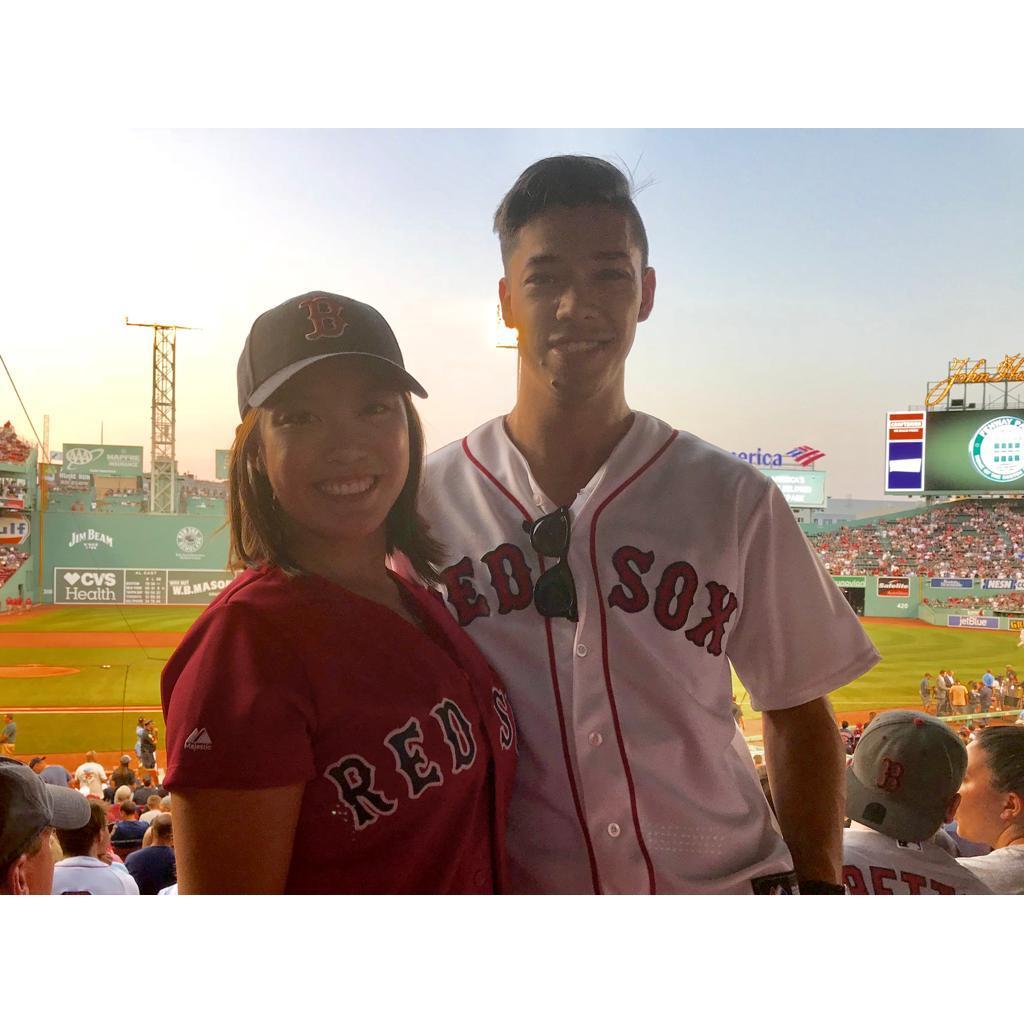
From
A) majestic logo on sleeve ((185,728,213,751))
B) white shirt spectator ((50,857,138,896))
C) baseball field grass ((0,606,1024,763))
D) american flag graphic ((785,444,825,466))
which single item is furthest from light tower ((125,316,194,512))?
american flag graphic ((785,444,825,466))

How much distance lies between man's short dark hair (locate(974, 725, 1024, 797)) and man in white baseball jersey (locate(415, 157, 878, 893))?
1.65 ft

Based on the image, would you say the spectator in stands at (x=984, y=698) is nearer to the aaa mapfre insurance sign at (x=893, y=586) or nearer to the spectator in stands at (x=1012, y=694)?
the spectator in stands at (x=1012, y=694)

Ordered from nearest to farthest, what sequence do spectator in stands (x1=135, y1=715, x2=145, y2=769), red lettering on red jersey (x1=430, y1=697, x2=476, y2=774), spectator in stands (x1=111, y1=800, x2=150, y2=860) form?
red lettering on red jersey (x1=430, y1=697, x2=476, y2=774) < spectator in stands (x1=135, y1=715, x2=145, y2=769) < spectator in stands (x1=111, y1=800, x2=150, y2=860)

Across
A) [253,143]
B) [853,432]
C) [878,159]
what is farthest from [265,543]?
[878,159]

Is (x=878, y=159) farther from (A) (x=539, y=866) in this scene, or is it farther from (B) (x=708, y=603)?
(A) (x=539, y=866)

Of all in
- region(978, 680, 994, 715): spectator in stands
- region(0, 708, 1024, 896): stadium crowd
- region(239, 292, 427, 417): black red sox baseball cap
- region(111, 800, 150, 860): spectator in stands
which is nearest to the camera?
region(239, 292, 427, 417): black red sox baseball cap

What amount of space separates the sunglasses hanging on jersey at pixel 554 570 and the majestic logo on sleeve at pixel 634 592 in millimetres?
31

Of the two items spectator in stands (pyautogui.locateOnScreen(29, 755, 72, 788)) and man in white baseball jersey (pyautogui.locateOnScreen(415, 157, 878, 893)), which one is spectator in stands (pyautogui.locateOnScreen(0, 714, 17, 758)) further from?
man in white baseball jersey (pyautogui.locateOnScreen(415, 157, 878, 893))

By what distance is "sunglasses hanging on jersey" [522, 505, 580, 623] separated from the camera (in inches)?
73.7

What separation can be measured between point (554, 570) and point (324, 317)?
70cm

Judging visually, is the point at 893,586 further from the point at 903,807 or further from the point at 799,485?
the point at 903,807

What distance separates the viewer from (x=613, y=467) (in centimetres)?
194

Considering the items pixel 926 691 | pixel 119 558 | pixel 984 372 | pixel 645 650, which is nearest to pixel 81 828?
pixel 119 558

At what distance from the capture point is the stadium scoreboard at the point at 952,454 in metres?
2.25
